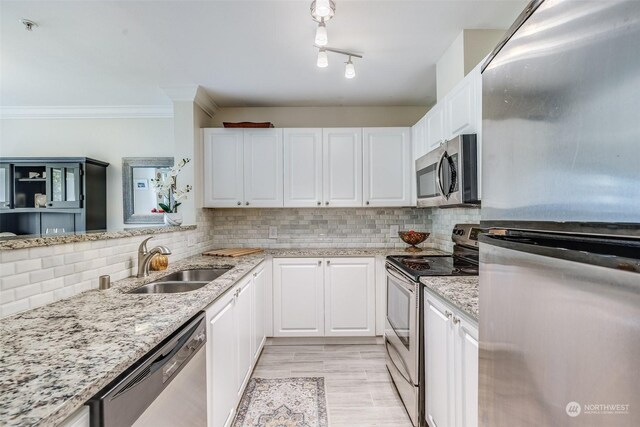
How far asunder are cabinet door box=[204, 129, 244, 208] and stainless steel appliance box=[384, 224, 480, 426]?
1.75 m

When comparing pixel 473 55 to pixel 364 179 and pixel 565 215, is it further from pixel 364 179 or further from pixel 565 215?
pixel 565 215

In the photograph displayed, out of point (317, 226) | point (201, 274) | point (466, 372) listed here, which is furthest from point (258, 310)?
point (466, 372)

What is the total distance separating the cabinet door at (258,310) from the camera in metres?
2.45

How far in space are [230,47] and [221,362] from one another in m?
2.07

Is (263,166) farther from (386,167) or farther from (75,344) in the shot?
(75,344)

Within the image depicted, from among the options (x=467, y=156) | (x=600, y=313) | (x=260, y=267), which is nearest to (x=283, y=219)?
(x=260, y=267)

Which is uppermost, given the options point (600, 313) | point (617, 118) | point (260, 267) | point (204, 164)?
point (204, 164)

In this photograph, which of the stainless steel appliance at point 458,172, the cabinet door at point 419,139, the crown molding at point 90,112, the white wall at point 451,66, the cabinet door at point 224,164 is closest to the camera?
the stainless steel appliance at point 458,172

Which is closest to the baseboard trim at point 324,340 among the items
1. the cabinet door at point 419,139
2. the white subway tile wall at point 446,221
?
the white subway tile wall at point 446,221

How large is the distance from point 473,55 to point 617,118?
6.32ft

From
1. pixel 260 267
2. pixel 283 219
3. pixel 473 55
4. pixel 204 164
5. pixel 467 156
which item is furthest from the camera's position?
pixel 283 219

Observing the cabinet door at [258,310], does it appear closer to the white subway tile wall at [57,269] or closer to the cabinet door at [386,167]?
the white subway tile wall at [57,269]

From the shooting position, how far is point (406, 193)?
316 centimetres

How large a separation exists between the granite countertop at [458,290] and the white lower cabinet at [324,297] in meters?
1.29
